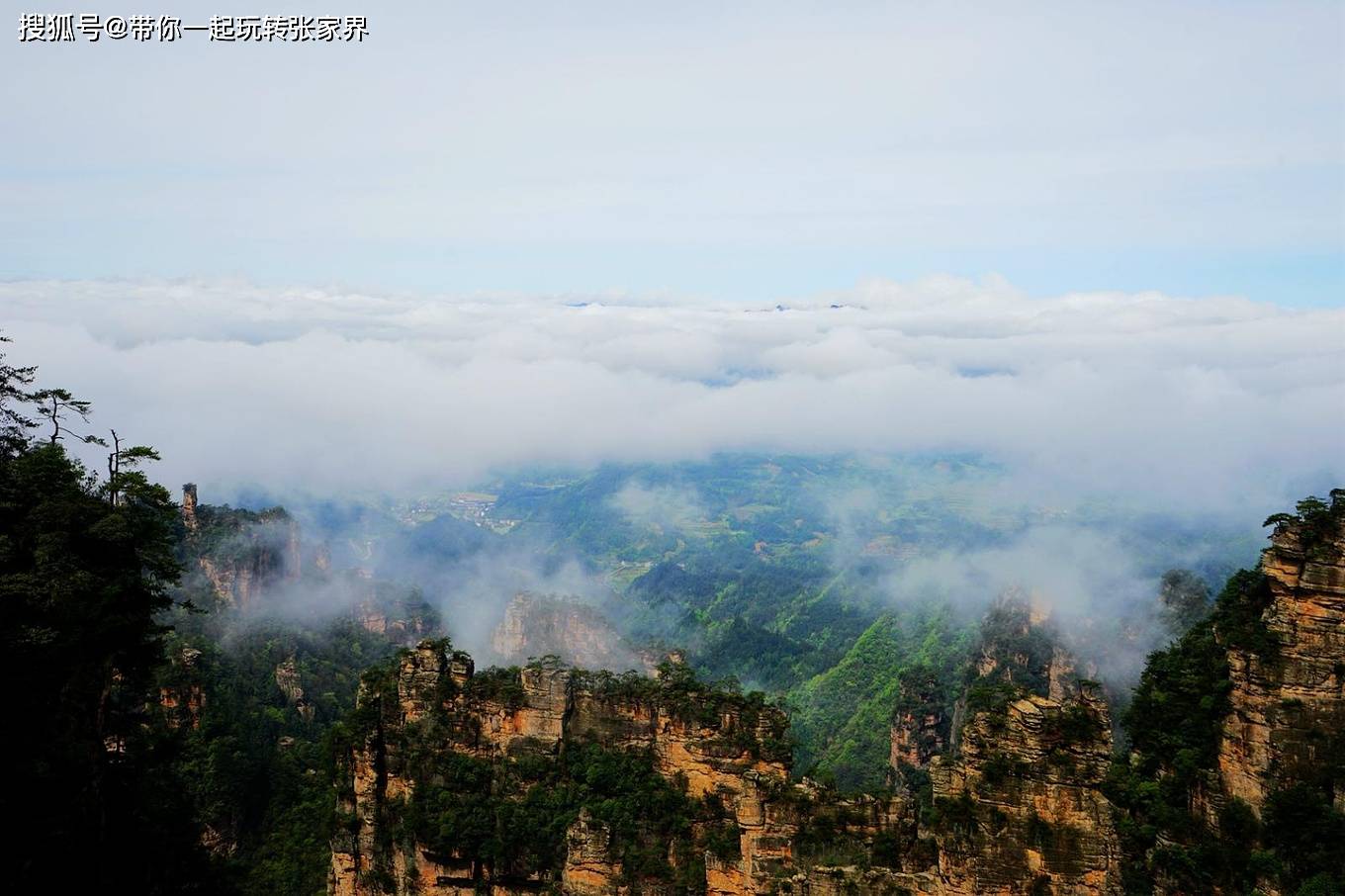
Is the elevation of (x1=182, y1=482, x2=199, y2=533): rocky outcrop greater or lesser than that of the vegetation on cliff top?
greater

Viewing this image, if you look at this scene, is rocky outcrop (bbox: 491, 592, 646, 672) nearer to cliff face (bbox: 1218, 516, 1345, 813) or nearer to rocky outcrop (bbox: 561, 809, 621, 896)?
rocky outcrop (bbox: 561, 809, 621, 896)

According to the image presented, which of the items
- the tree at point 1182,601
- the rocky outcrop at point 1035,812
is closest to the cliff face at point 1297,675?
the rocky outcrop at point 1035,812


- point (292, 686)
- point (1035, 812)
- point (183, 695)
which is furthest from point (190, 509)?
point (1035, 812)

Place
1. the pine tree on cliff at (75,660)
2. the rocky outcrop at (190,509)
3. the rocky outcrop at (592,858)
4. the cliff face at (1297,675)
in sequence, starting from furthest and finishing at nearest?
the rocky outcrop at (190,509)
the rocky outcrop at (592,858)
the cliff face at (1297,675)
the pine tree on cliff at (75,660)

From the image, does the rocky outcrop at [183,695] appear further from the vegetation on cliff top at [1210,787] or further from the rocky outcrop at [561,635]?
the vegetation on cliff top at [1210,787]

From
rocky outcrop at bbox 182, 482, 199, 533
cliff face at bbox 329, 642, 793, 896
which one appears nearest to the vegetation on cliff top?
cliff face at bbox 329, 642, 793, 896

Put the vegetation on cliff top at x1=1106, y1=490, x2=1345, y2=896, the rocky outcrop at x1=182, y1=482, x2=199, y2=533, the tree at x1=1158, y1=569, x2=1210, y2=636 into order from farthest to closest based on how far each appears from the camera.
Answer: the rocky outcrop at x1=182, y1=482, x2=199, y2=533 → the tree at x1=1158, y1=569, x2=1210, y2=636 → the vegetation on cliff top at x1=1106, y1=490, x2=1345, y2=896

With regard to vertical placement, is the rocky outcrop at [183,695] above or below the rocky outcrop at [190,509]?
below

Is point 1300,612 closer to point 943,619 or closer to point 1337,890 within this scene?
point 1337,890
